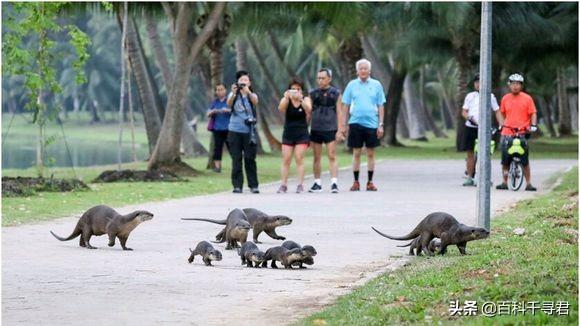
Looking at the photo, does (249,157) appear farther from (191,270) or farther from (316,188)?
(191,270)

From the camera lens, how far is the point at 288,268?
1173cm

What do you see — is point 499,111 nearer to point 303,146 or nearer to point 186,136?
point 303,146

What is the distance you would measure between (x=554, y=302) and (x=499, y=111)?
45.4 feet

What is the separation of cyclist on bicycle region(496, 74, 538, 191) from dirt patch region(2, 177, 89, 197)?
6.70 m

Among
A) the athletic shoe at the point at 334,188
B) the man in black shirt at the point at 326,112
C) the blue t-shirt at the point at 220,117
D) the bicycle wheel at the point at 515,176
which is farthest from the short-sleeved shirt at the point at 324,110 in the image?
the blue t-shirt at the point at 220,117

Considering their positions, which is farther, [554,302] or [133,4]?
[133,4]

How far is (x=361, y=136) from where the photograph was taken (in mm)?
21344

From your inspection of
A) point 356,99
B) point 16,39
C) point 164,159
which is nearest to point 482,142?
point 356,99

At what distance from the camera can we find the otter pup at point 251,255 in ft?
38.3

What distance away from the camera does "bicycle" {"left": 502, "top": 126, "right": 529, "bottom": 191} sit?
2159 centimetres

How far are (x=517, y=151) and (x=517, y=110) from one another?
25.7 inches

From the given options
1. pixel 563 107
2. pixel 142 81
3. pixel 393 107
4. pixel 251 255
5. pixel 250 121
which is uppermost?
pixel 142 81

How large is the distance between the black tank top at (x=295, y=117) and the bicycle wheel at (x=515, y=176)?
3.43 meters

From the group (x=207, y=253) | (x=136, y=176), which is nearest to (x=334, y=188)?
(x=136, y=176)
